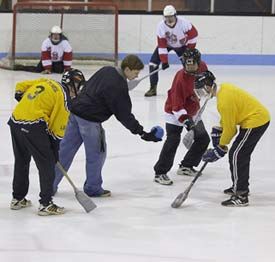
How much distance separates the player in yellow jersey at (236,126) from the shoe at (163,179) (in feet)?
1.85

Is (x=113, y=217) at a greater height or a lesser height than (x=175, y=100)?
lesser

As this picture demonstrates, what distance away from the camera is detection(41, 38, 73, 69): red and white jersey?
37.8 ft

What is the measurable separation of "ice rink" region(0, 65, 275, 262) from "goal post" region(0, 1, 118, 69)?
18.5 ft

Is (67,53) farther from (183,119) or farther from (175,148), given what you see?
(183,119)

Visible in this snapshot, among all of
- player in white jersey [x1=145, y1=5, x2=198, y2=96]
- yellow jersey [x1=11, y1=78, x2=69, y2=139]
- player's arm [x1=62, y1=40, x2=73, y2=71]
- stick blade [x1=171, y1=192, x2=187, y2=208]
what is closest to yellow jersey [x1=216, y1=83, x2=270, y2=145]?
stick blade [x1=171, y1=192, x2=187, y2=208]

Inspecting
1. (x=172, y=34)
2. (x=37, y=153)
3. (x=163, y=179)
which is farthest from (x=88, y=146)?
(x=172, y=34)

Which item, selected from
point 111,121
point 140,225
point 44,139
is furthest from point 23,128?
point 111,121

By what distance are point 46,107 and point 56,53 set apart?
699 centimetres

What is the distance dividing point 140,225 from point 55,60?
7.14 meters

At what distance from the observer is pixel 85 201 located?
15.9 ft

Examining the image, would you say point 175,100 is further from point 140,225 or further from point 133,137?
point 133,137

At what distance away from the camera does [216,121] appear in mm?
8125

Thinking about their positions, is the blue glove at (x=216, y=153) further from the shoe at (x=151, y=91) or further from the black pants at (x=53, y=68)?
the black pants at (x=53, y=68)

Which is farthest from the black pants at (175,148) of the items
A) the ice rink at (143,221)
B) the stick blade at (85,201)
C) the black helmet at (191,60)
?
the stick blade at (85,201)
